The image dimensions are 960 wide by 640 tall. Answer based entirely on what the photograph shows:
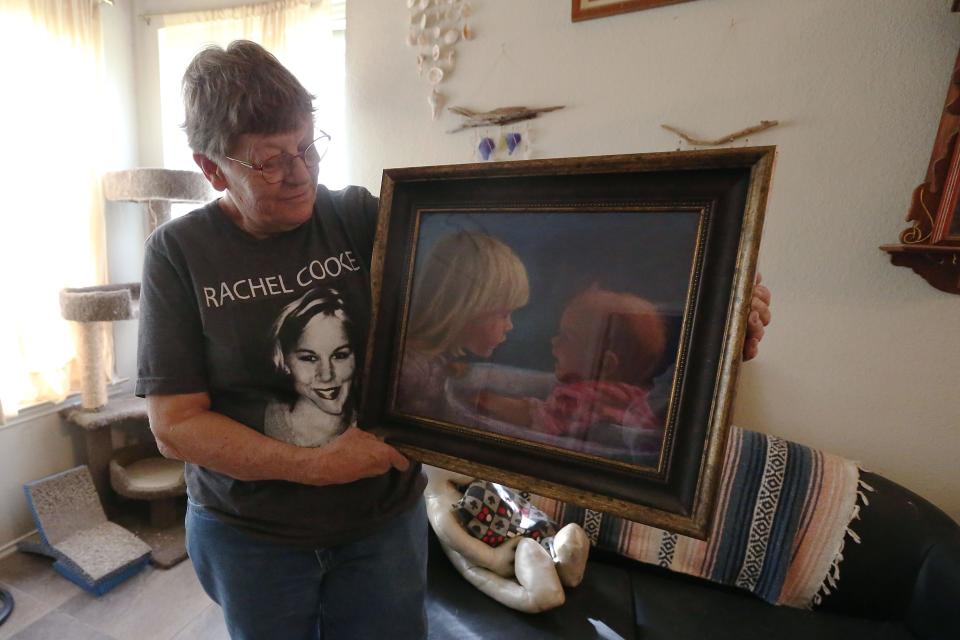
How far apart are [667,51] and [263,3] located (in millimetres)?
1785

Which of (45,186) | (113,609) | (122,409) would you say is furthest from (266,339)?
(45,186)

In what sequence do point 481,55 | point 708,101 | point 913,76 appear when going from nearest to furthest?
point 913,76
point 708,101
point 481,55

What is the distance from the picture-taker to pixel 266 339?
707 millimetres

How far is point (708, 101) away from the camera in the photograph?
145 centimetres

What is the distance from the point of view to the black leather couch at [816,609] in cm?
119

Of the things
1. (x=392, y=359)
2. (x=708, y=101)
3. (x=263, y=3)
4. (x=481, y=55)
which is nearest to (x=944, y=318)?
(x=708, y=101)

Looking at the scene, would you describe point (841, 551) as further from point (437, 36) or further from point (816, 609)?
point (437, 36)

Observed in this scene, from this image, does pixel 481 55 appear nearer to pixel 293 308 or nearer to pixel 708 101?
pixel 708 101

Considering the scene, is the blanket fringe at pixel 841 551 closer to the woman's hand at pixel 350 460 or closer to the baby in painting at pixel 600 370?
the baby in painting at pixel 600 370

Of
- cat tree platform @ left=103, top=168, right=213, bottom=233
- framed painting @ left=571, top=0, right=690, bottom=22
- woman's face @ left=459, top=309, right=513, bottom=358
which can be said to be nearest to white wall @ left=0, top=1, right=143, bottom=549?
cat tree platform @ left=103, top=168, right=213, bottom=233

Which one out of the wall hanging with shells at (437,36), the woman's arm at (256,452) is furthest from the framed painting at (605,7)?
the woman's arm at (256,452)

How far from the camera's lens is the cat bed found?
5.62ft

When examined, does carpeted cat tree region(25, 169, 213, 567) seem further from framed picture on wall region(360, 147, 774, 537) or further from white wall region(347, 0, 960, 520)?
framed picture on wall region(360, 147, 774, 537)

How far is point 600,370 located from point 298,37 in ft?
7.22
